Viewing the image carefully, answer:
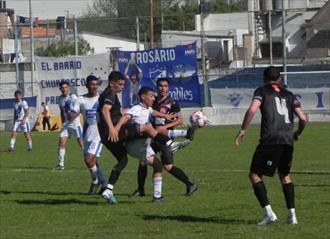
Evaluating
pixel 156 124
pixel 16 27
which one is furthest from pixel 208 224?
pixel 16 27

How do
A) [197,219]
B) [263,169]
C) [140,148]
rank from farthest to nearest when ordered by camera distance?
1. [140,148]
2. [197,219]
3. [263,169]

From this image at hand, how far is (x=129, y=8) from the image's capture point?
272ft

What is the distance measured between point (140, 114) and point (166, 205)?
1.41 meters

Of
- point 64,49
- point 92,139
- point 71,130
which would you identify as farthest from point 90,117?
point 64,49

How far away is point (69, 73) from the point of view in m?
44.2

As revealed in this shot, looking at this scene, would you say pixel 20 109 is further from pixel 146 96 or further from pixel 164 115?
pixel 146 96

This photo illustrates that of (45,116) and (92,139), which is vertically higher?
(92,139)

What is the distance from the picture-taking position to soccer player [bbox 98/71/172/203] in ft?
45.0

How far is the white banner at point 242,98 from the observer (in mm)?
37875

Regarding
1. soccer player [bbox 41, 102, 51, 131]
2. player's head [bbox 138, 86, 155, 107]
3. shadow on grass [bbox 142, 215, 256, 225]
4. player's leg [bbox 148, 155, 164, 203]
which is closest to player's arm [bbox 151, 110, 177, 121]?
player's head [bbox 138, 86, 155, 107]

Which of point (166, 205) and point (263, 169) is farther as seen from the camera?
point (166, 205)

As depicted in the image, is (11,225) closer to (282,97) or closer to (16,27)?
(282,97)

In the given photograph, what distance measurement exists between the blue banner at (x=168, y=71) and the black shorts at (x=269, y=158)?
29304 mm

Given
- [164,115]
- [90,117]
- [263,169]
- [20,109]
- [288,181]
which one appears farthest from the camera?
[20,109]
